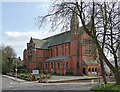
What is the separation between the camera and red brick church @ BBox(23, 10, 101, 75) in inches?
2073

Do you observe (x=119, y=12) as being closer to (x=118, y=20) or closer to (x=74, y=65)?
(x=118, y=20)

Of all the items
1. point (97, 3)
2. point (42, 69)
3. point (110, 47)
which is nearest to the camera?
point (97, 3)

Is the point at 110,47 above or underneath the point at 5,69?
above

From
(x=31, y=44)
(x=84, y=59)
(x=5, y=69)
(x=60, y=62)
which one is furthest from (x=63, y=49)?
(x=5, y=69)

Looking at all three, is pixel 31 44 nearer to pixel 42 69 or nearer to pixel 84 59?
pixel 42 69

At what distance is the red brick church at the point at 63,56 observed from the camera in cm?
5266

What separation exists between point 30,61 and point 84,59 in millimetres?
29668

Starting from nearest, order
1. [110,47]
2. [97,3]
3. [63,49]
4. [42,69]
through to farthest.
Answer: [97,3] < [110,47] < [63,49] < [42,69]

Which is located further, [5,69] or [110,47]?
[5,69]

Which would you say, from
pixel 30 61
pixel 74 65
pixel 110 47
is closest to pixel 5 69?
pixel 30 61

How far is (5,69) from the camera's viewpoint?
200 ft

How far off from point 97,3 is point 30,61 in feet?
200

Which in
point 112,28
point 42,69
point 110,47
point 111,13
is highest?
point 111,13

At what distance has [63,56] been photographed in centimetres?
6284
